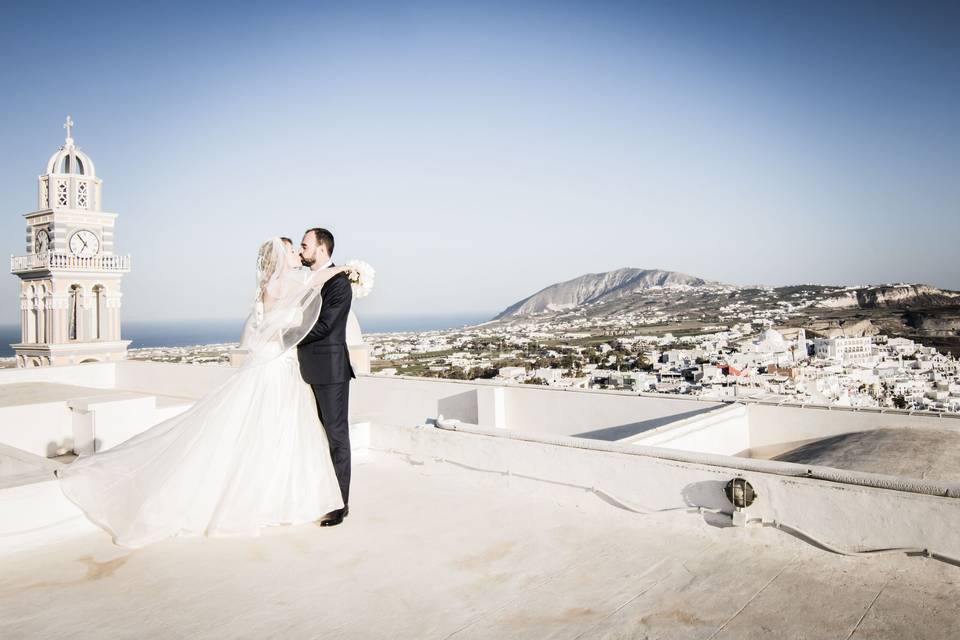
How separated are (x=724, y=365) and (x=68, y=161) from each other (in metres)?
24.3

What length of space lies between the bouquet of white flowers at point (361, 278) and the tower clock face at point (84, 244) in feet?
77.7

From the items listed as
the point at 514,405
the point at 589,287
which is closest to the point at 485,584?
the point at 514,405

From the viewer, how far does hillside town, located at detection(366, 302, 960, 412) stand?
1134cm

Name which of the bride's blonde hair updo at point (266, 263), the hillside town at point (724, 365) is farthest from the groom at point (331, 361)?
the hillside town at point (724, 365)

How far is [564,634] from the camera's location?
2143mm

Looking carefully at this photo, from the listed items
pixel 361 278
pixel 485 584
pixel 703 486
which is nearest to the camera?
pixel 485 584

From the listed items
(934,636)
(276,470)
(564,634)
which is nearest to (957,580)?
(934,636)

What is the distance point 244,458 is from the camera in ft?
11.0

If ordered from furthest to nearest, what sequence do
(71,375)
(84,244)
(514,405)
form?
(84,244), (71,375), (514,405)

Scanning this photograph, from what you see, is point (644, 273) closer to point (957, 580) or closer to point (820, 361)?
point (820, 361)

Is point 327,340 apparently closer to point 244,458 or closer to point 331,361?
point 331,361

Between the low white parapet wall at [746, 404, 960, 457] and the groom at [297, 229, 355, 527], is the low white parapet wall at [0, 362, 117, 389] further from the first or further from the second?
the low white parapet wall at [746, 404, 960, 457]

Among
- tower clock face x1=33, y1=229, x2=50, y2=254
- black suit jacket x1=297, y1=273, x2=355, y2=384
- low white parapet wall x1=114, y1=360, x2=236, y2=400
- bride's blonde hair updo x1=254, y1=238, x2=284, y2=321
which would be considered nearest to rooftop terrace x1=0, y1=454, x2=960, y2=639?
black suit jacket x1=297, y1=273, x2=355, y2=384

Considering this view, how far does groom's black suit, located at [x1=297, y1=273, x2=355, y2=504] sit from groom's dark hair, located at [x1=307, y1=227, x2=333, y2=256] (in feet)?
0.70
